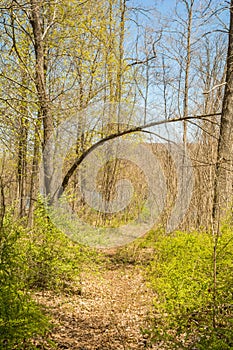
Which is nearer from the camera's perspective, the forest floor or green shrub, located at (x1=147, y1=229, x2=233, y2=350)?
green shrub, located at (x1=147, y1=229, x2=233, y2=350)

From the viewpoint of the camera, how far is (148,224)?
7.39 metres

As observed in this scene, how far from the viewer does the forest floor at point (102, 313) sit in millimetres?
3788

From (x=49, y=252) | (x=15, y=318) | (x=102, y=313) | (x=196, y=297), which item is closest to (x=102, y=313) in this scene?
(x=102, y=313)

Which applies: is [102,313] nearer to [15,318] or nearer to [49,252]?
[49,252]

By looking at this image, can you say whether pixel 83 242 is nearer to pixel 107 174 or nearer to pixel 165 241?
pixel 165 241

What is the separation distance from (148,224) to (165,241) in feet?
5.58

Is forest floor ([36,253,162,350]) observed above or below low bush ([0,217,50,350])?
below

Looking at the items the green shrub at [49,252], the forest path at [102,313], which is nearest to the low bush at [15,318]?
the forest path at [102,313]

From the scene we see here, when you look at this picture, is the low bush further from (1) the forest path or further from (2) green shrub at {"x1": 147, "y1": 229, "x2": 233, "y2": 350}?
(2) green shrub at {"x1": 147, "y1": 229, "x2": 233, "y2": 350}

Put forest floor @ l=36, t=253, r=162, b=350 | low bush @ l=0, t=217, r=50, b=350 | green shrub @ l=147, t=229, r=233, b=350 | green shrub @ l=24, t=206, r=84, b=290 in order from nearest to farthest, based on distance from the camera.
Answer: low bush @ l=0, t=217, r=50, b=350
green shrub @ l=147, t=229, r=233, b=350
forest floor @ l=36, t=253, r=162, b=350
green shrub @ l=24, t=206, r=84, b=290

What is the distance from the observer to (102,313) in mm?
4711

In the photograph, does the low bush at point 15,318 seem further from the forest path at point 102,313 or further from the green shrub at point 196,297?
the green shrub at point 196,297

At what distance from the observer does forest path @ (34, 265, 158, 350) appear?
12.4 feet

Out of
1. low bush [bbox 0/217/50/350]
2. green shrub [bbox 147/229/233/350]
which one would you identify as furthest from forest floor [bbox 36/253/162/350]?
low bush [bbox 0/217/50/350]
